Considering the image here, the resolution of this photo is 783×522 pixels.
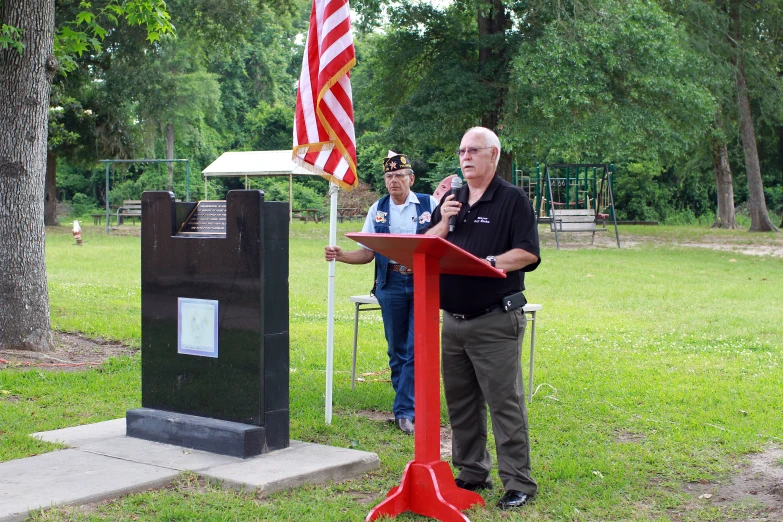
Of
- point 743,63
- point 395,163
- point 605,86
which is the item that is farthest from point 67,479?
point 743,63

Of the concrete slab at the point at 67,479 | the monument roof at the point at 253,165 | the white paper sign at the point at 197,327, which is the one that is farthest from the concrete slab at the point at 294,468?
the monument roof at the point at 253,165

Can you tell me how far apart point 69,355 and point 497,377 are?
5.72 meters

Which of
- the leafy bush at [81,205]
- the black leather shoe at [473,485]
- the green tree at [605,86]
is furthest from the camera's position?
the leafy bush at [81,205]

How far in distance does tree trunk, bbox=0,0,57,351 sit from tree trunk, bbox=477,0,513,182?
688 inches

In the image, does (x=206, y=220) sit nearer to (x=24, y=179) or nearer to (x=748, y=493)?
(x=748, y=493)

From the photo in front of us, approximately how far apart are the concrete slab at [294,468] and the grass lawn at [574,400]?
82 millimetres

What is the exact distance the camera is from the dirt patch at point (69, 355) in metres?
8.35

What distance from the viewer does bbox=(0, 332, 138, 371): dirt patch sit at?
835cm

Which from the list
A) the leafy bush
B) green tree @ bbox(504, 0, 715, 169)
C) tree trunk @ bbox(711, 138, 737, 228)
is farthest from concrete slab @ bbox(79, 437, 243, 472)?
the leafy bush

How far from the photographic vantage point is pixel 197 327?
5.70 m

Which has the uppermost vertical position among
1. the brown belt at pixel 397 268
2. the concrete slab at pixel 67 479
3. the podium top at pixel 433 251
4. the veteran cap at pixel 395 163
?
the veteran cap at pixel 395 163

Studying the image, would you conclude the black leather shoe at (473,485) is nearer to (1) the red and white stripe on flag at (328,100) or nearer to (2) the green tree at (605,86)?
(1) the red and white stripe on flag at (328,100)

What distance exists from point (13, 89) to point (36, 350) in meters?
2.63

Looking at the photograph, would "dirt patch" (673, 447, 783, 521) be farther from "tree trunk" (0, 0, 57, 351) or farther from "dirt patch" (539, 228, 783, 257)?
"dirt patch" (539, 228, 783, 257)
